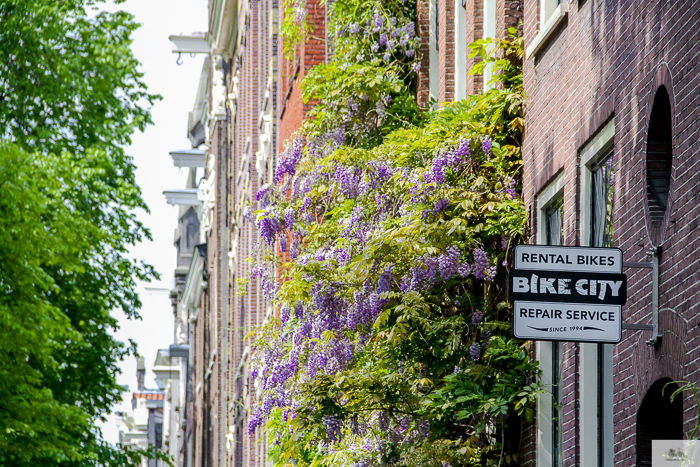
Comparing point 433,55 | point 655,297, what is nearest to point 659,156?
point 655,297

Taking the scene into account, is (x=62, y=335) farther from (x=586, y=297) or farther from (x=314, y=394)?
(x=586, y=297)

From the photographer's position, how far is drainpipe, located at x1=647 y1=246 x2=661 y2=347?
27.0ft

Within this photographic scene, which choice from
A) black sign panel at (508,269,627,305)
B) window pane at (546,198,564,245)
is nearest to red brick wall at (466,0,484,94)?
window pane at (546,198,564,245)

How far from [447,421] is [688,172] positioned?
5049 millimetres

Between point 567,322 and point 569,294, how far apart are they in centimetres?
17

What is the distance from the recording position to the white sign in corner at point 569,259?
313 inches

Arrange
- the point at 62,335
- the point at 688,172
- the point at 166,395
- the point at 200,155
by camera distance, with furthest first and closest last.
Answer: the point at 166,395 < the point at 200,155 < the point at 62,335 < the point at 688,172

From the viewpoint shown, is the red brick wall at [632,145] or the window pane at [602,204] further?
the window pane at [602,204]

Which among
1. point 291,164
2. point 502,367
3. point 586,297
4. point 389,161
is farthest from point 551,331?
point 291,164

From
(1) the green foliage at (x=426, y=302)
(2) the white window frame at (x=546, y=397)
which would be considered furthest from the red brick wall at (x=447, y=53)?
(2) the white window frame at (x=546, y=397)

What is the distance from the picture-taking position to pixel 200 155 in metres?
58.7

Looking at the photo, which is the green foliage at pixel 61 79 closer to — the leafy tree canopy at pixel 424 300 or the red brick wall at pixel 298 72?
the red brick wall at pixel 298 72

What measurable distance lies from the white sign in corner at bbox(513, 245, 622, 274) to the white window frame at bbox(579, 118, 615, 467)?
1913 mm

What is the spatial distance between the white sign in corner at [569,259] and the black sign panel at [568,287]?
4 centimetres
